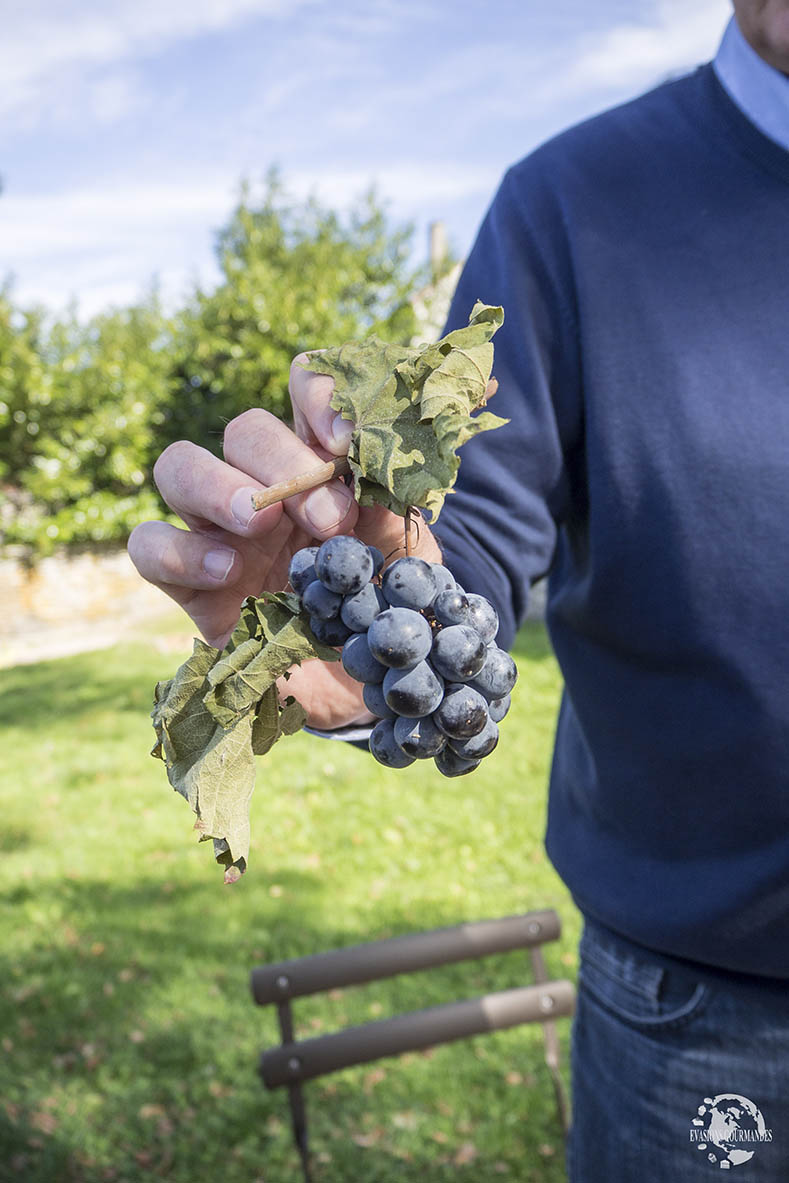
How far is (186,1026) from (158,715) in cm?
374

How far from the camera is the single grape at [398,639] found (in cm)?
84

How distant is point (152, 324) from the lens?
1358 centimetres

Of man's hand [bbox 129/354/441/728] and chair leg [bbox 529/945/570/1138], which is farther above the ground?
man's hand [bbox 129/354/441/728]

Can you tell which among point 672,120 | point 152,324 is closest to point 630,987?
point 672,120

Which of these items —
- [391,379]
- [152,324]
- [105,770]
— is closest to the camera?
[391,379]

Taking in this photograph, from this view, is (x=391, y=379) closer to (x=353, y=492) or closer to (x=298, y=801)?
(x=353, y=492)

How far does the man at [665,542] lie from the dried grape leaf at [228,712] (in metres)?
0.61

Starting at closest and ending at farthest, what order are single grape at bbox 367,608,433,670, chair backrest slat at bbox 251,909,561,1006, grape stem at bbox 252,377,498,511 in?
1. single grape at bbox 367,608,433,670
2. grape stem at bbox 252,377,498,511
3. chair backrest slat at bbox 251,909,561,1006

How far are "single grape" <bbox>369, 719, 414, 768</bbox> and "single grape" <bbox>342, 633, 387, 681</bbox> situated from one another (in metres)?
0.06

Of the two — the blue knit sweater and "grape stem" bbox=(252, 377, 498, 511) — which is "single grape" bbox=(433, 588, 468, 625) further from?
the blue knit sweater

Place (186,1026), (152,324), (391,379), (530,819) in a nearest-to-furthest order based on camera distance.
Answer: (391,379) < (186,1026) < (530,819) < (152,324)

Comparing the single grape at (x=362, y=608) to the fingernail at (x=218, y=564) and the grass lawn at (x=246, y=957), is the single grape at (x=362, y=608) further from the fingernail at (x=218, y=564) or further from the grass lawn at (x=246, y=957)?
the grass lawn at (x=246, y=957)

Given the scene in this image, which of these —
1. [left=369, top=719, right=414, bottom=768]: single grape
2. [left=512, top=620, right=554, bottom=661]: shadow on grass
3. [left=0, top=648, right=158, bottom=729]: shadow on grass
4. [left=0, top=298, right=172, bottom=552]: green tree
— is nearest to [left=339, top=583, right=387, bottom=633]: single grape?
[left=369, top=719, right=414, bottom=768]: single grape

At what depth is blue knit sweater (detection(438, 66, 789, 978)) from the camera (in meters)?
1.59
